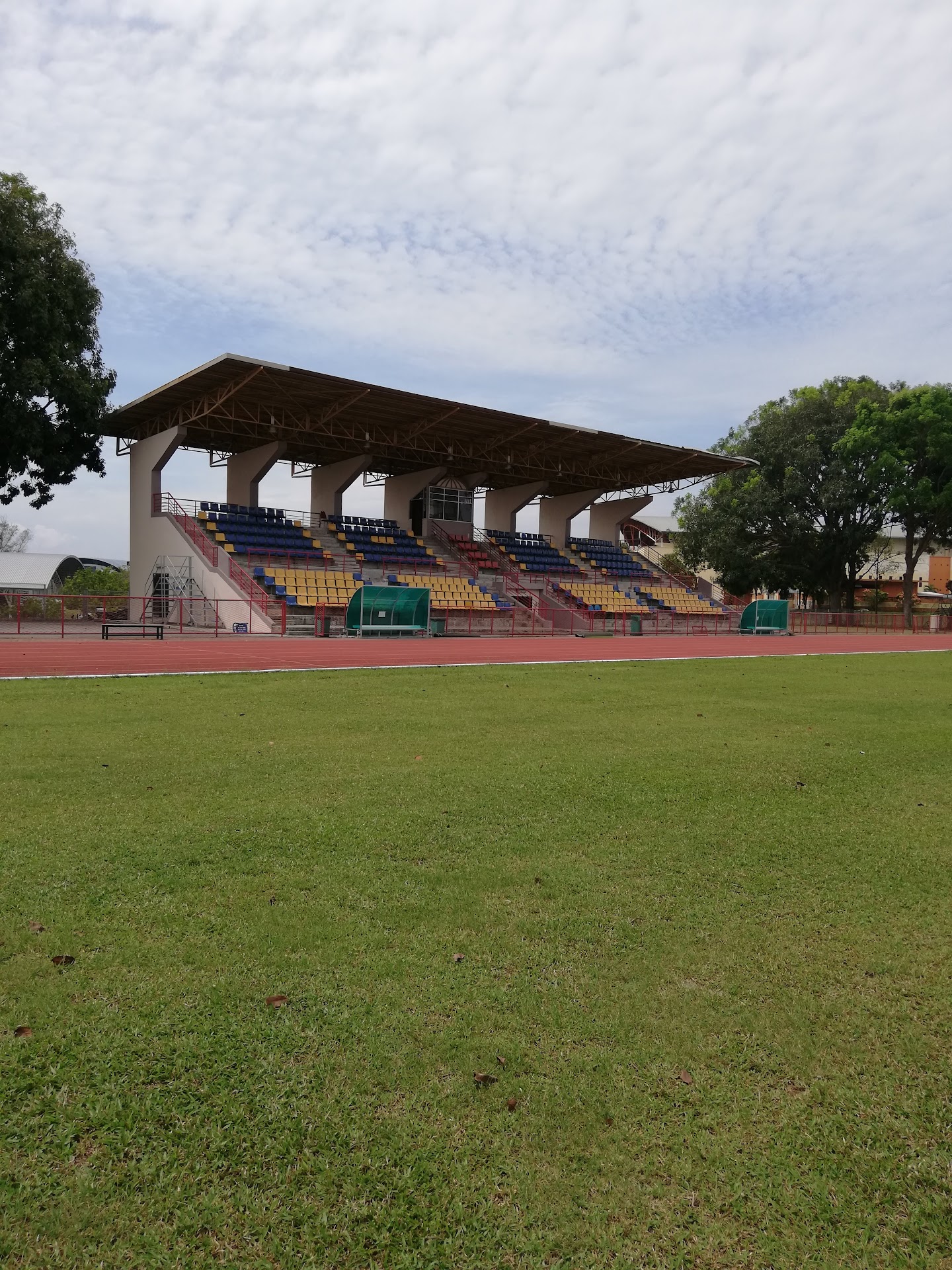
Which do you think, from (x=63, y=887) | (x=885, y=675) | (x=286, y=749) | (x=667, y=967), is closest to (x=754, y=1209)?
(x=667, y=967)

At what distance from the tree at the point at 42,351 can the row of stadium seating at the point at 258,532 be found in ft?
20.2

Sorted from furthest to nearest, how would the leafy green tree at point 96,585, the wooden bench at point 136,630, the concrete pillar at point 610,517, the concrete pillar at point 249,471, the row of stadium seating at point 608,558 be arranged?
the concrete pillar at point 610,517
the row of stadium seating at point 608,558
the concrete pillar at point 249,471
the leafy green tree at point 96,585
the wooden bench at point 136,630

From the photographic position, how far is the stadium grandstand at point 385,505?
1272 inches

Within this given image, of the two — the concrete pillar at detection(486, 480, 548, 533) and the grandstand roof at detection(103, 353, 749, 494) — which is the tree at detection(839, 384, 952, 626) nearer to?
the grandstand roof at detection(103, 353, 749, 494)

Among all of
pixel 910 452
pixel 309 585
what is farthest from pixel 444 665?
pixel 910 452

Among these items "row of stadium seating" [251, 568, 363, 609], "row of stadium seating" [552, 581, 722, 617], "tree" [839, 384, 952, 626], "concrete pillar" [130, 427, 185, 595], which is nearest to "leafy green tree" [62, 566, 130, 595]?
"concrete pillar" [130, 427, 185, 595]

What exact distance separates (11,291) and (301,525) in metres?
14.9

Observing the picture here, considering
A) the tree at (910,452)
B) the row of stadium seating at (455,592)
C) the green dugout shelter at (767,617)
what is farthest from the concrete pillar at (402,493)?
the tree at (910,452)

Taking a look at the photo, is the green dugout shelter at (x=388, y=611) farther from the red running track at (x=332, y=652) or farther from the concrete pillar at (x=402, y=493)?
the concrete pillar at (x=402, y=493)

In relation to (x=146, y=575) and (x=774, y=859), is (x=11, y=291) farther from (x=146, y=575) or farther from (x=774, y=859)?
(x=774, y=859)

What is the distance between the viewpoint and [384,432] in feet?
130

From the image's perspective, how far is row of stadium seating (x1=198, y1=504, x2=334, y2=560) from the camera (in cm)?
3475

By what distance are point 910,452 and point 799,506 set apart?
7.56 meters

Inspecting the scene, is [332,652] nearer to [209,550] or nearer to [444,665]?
[444,665]
